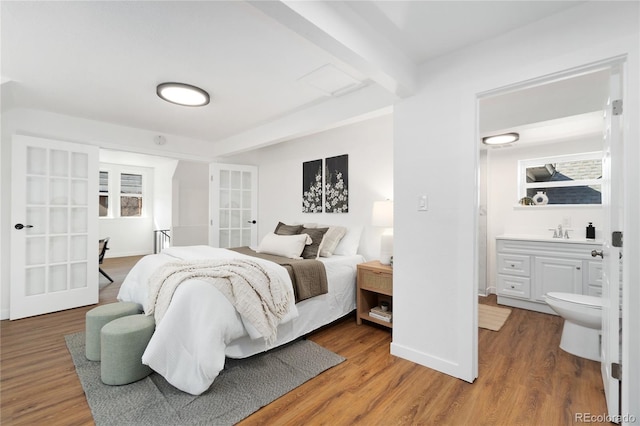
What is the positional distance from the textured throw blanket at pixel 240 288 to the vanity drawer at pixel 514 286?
2.85 m

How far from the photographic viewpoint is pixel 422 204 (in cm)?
222

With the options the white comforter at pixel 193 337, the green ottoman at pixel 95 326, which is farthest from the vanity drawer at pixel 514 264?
the green ottoman at pixel 95 326

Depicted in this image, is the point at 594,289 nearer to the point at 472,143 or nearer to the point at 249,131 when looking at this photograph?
the point at 472,143

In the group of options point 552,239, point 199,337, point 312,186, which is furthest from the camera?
point 312,186

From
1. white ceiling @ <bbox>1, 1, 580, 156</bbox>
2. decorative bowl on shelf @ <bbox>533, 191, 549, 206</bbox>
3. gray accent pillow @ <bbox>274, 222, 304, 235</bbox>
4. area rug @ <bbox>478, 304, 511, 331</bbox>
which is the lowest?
area rug @ <bbox>478, 304, 511, 331</bbox>

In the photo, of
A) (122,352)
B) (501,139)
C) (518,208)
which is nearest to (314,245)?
(122,352)

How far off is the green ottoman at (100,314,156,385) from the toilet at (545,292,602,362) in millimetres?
3198

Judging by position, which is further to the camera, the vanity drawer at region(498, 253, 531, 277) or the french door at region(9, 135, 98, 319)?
the vanity drawer at region(498, 253, 531, 277)

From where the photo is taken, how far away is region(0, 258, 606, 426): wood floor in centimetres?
165

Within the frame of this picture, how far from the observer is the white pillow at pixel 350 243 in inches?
139

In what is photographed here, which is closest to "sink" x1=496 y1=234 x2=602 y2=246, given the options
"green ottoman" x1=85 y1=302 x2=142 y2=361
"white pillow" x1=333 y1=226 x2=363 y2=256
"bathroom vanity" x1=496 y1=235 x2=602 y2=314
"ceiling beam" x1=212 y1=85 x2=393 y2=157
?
"bathroom vanity" x1=496 y1=235 x2=602 y2=314

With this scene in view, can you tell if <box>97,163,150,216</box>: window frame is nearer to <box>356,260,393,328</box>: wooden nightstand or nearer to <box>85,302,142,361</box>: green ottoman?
<box>85,302,142,361</box>: green ottoman

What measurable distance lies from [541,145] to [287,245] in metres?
3.50

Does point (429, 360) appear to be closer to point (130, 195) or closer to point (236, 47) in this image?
point (236, 47)
